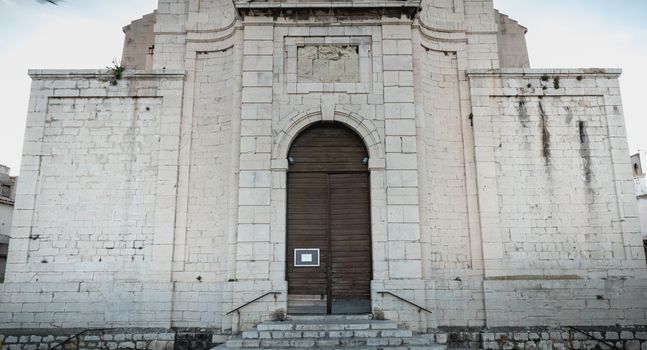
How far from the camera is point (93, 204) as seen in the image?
11.4m

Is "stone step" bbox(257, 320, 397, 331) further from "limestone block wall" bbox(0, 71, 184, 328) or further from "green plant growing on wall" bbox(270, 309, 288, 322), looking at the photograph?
"limestone block wall" bbox(0, 71, 184, 328)

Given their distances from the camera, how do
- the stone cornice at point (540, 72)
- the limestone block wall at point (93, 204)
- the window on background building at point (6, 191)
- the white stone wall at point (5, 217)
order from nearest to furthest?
the limestone block wall at point (93, 204) < the stone cornice at point (540, 72) < the white stone wall at point (5, 217) < the window on background building at point (6, 191)

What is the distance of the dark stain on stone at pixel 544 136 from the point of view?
38.5 ft

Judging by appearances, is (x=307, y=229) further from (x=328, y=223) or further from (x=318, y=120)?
(x=318, y=120)

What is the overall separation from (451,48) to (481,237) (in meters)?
4.45

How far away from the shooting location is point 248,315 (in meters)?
10.2

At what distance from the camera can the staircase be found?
8945 millimetres

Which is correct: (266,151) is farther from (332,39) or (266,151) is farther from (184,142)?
(332,39)

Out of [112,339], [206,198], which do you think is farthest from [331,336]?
[112,339]

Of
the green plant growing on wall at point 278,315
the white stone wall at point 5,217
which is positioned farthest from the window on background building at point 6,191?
the green plant growing on wall at point 278,315

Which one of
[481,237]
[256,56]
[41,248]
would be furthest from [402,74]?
[41,248]

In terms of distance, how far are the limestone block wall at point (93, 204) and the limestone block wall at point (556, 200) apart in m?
6.98

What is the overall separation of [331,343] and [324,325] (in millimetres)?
464

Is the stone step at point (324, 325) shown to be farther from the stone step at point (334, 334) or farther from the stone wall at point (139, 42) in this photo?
the stone wall at point (139, 42)
